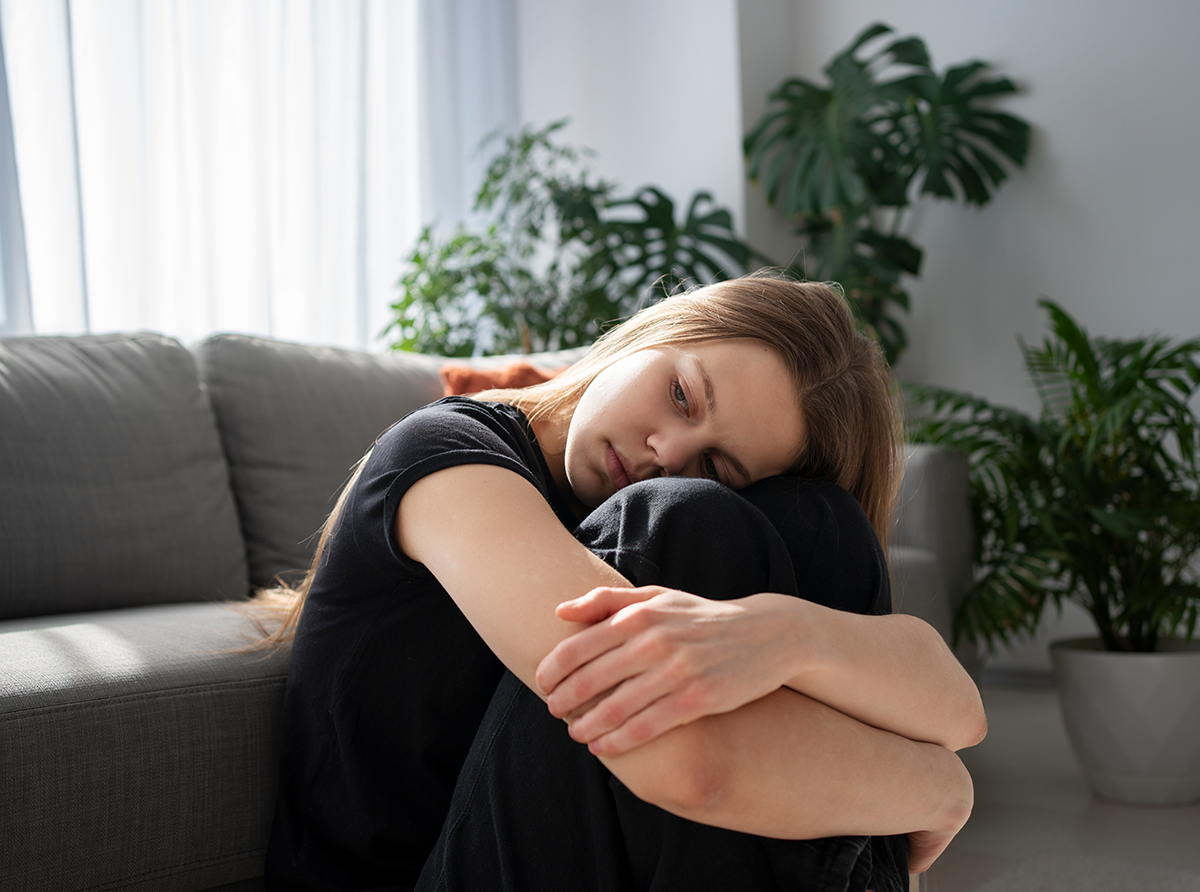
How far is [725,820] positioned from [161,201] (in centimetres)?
243

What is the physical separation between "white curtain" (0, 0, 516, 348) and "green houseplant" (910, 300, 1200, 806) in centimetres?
191

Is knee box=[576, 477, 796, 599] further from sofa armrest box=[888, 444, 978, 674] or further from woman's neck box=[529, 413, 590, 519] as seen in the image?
sofa armrest box=[888, 444, 978, 674]

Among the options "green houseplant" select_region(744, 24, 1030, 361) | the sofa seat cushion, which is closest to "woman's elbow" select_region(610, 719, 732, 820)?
the sofa seat cushion

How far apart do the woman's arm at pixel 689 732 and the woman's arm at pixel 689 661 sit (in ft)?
0.06

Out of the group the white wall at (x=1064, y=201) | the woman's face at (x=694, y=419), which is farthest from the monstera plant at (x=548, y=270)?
the woman's face at (x=694, y=419)

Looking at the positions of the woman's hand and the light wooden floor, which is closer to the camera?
the woman's hand

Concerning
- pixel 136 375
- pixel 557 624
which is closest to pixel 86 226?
pixel 136 375

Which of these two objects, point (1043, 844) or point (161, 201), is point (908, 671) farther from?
point (161, 201)

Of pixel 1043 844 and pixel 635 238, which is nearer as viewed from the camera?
pixel 1043 844

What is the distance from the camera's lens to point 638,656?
608mm

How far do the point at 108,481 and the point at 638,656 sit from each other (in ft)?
3.61

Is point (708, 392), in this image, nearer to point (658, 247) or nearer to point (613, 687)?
point (613, 687)

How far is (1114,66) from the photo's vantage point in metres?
2.94

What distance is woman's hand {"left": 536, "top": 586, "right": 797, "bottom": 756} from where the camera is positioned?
606 mm
